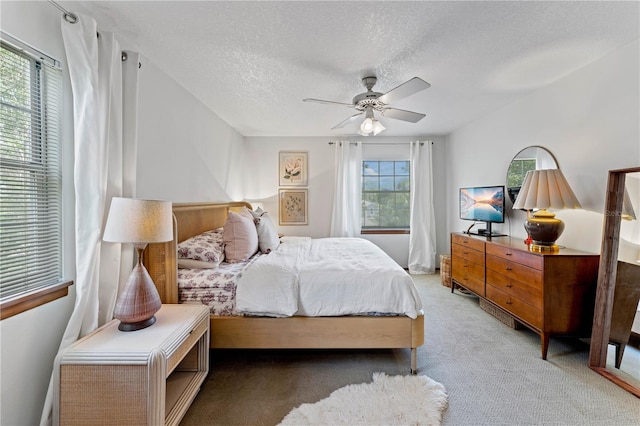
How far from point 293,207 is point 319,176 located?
730 millimetres

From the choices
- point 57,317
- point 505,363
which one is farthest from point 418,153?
point 57,317

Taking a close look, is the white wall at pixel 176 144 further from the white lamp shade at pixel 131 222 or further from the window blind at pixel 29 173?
the white lamp shade at pixel 131 222

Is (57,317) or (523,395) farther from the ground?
(57,317)

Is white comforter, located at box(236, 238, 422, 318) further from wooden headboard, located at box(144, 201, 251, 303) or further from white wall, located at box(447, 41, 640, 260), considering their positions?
white wall, located at box(447, 41, 640, 260)

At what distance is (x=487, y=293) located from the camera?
2.83 meters

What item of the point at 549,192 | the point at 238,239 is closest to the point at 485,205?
the point at 549,192

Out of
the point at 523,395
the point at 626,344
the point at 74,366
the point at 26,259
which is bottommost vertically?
the point at 523,395

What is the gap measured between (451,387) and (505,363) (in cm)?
62

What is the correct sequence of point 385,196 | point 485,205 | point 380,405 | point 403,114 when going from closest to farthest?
point 380,405 < point 403,114 < point 485,205 < point 385,196

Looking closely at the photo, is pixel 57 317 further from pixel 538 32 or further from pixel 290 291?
pixel 538 32

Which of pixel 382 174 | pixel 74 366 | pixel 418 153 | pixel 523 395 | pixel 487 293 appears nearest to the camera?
pixel 74 366

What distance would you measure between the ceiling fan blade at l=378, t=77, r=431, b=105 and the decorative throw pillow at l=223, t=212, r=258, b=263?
67.5 inches

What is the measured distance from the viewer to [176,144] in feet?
8.36

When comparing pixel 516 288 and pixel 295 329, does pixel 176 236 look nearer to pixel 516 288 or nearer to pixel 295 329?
pixel 295 329
